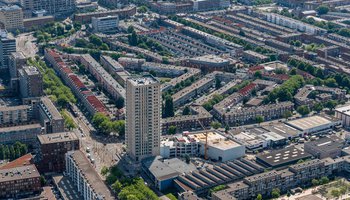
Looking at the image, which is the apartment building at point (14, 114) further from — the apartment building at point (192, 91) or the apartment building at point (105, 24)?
the apartment building at point (105, 24)

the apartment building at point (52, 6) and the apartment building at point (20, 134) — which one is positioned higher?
the apartment building at point (52, 6)

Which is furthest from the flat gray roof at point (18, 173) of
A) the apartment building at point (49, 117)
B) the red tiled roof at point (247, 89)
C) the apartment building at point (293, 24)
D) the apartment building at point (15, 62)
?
the apartment building at point (293, 24)

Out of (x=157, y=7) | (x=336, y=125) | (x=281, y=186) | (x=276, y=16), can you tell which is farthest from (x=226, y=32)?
(x=281, y=186)

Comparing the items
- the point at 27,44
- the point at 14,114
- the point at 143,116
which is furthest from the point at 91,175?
the point at 27,44

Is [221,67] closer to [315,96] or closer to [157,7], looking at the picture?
[315,96]

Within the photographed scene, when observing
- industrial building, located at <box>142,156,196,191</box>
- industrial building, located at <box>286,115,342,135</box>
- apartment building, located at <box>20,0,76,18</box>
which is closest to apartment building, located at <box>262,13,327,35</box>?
apartment building, located at <box>20,0,76,18</box>

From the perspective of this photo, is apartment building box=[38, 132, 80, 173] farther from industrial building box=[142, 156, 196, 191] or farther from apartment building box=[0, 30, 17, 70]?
apartment building box=[0, 30, 17, 70]
